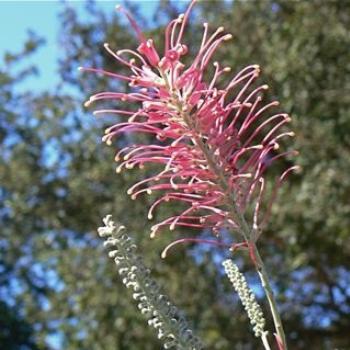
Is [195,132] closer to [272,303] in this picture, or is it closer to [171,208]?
[272,303]

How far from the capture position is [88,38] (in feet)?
36.6

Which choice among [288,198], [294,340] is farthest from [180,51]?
[294,340]

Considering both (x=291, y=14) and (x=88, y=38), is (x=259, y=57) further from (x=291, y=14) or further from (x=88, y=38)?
(x=88, y=38)

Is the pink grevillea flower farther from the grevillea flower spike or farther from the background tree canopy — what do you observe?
the background tree canopy

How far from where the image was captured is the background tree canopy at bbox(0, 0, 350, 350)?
30.3ft

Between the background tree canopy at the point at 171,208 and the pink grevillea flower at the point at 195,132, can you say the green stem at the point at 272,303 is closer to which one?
the pink grevillea flower at the point at 195,132

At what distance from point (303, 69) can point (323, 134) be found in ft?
2.48

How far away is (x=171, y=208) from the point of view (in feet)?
30.7

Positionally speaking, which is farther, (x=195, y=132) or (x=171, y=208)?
(x=171, y=208)

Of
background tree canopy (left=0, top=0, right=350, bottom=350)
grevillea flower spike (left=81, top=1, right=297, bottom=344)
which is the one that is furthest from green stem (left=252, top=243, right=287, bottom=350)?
background tree canopy (left=0, top=0, right=350, bottom=350)

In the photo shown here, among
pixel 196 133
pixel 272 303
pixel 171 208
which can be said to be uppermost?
pixel 171 208

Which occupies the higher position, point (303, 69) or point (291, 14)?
point (291, 14)

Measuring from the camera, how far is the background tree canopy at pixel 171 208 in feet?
30.3

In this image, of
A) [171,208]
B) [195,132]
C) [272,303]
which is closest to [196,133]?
[195,132]
